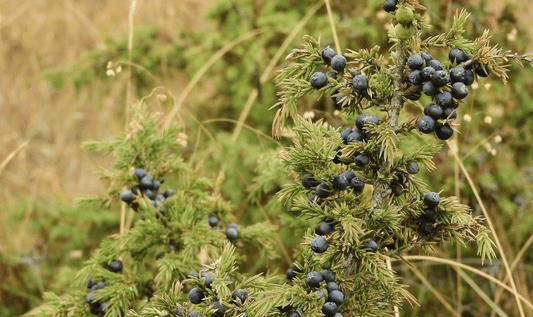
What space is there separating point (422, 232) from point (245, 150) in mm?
1091

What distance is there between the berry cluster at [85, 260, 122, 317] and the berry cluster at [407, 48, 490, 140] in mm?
710

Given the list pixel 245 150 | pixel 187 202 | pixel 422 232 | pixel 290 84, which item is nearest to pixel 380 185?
pixel 422 232

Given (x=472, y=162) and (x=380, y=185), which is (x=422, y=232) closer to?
(x=380, y=185)

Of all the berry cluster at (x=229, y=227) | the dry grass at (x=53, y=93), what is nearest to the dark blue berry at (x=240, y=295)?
the berry cluster at (x=229, y=227)

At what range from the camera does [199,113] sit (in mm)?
2072

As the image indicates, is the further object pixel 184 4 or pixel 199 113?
pixel 184 4

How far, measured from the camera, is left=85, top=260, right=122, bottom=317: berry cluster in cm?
83

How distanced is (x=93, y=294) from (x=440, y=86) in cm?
77

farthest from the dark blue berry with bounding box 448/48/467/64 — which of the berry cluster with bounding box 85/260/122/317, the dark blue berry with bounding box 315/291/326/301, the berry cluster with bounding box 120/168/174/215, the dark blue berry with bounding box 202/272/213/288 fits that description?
the berry cluster with bounding box 85/260/122/317

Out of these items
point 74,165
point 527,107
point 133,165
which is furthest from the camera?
point 74,165

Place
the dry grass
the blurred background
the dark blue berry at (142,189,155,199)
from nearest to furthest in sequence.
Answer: the dark blue berry at (142,189,155,199)
the blurred background
the dry grass

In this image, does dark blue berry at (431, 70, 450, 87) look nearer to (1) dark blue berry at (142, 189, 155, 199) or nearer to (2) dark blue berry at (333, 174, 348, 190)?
(2) dark blue berry at (333, 174, 348, 190)

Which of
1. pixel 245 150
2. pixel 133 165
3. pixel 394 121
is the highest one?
pixel 394 121

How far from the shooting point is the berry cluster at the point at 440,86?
24.1 inches
